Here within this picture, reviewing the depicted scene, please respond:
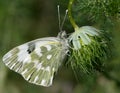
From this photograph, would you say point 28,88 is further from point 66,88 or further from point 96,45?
point 96,45

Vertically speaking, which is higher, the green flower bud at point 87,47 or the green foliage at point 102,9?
the green foliage at point 102,9

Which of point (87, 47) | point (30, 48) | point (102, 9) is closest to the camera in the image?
point (87, 47)

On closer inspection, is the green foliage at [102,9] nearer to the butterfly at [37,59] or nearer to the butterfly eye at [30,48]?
the butterfly at [37,59]

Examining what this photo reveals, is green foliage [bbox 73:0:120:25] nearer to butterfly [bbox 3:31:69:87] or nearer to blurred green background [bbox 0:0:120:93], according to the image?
butterfly [bbox 3:31:69:87]

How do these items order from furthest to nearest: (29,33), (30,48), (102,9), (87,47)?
(29,33)
(30,48)
(102,9)
(87,47)

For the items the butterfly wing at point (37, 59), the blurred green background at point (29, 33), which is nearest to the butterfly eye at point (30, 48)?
the butterfly wing at point (37, 59)

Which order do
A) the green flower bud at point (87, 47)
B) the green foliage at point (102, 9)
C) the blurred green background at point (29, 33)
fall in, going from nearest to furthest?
the green flower bud at point (87, 47) < the green foliage at point (102, 9) < the blurred green background at point (29, 33)

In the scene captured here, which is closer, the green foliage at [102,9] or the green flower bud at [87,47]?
the green flower bud at [87,47]

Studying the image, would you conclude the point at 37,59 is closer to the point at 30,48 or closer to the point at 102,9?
the point at 30,48

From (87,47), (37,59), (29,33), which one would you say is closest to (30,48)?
(37,59)

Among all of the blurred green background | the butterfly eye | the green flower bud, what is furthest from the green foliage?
the blurred green background
